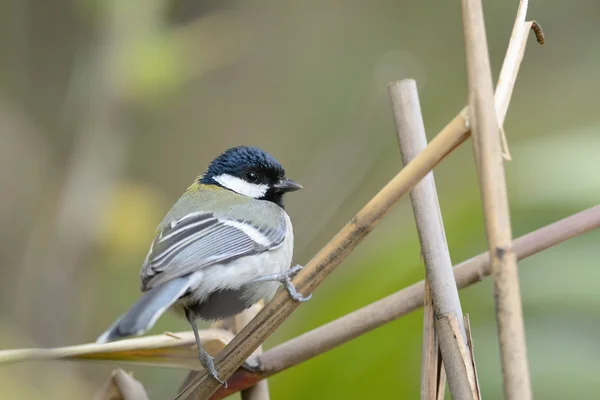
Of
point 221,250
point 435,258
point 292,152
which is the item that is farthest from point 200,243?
point 292,152

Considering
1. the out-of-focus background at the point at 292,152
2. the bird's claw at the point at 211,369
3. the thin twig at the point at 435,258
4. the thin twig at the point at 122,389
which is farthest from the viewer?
the out-of-focus background at the point at 292,152

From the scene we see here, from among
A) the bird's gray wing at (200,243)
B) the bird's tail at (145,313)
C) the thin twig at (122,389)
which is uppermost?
the bird's gray wing at (200,243)

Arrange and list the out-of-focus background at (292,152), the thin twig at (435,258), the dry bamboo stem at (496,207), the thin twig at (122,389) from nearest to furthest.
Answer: the dry bamboo stem at (496,207) → the thin twig at (435,258) → the thin twig at (122,389) → the out-of-focus background at (292,152)

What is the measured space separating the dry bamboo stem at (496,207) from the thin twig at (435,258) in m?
0.14

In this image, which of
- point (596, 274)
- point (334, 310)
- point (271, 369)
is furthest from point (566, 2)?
point (271, 369)

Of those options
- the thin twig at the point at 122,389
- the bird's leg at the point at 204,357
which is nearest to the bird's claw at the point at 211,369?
the bird's leg at the point at 204,357

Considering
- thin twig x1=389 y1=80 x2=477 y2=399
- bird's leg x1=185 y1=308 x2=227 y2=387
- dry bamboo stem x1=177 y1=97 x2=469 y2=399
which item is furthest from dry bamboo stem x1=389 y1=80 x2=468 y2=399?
bird's leg x1=185 y1=308 x2=227 y2=387

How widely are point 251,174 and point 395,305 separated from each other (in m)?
0.57

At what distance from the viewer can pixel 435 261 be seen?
2.58 feet

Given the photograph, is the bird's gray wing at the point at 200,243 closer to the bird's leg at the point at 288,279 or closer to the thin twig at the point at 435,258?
the bird's leg at the point at 288,279

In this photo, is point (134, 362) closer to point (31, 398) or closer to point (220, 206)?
point (220, 206)

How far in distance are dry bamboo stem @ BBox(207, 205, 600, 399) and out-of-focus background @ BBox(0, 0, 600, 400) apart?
11.8 inches

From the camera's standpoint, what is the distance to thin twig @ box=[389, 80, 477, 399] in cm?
72

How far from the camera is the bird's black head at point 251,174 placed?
4.49 feet
